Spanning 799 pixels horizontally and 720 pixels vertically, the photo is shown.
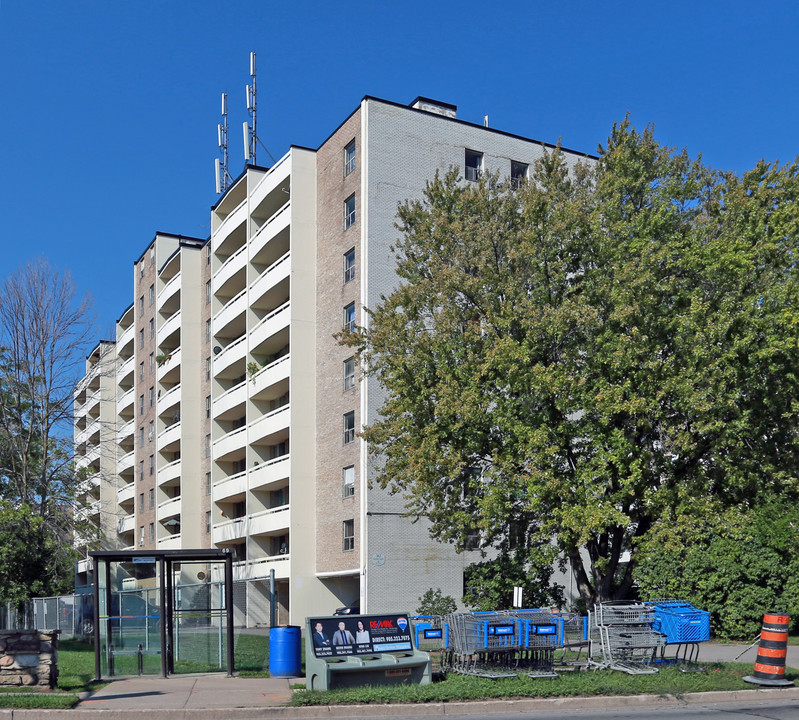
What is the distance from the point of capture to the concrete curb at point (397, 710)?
42.8 ft

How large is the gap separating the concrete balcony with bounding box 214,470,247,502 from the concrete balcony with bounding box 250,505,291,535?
215 centimetres

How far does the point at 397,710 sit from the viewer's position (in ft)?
43.8

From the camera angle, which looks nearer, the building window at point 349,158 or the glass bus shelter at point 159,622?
the glass bus shelter at point 159,622

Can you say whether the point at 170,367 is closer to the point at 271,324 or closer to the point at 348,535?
the point at 271,324

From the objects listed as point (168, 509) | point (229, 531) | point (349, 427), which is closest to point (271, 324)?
point (349, 427)

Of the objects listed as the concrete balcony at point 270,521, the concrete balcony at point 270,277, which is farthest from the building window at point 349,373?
the concrete balcony at point 270,521

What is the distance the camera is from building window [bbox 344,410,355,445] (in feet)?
120

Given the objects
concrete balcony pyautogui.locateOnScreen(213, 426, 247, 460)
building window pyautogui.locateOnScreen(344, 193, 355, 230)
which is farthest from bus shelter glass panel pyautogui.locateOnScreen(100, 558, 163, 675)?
concrete balcony pyautogui.locateOnScreen(213, 426, 247, 460)

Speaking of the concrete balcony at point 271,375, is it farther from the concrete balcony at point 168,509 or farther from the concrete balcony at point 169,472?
the concrete balcony at point 168,509

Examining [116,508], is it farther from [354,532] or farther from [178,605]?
[178,605]

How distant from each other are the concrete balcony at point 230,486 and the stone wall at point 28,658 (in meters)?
28.5

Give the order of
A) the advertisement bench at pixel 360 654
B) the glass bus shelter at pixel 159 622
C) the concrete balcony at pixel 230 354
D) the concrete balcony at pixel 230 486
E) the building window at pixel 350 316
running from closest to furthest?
1. the advertisement bench at pixel 360 654
2. the glass bus shelter at pixel 159 622
3. the building window at pixel 350 316
4. the concrete balcony at pixel 230 486
5. the concrete balcony at pixel 230 354

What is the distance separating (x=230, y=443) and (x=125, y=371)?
26876 mm

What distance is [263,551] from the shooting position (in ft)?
140
